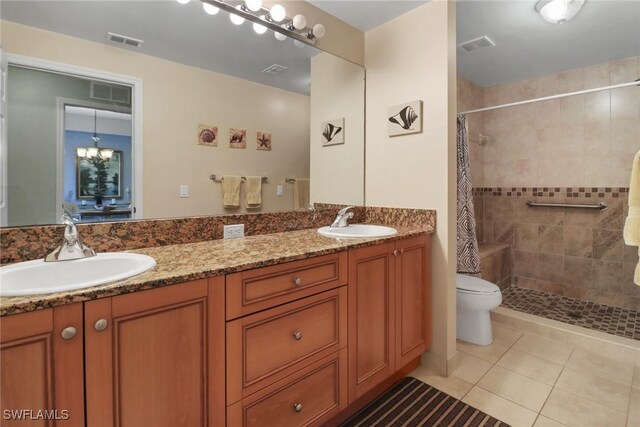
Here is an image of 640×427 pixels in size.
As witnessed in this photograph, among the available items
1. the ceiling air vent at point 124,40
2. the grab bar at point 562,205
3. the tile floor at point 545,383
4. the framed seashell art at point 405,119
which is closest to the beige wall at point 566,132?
the grab bar at point 562,205

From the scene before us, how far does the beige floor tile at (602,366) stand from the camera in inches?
71.7

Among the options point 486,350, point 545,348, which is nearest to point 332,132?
point 486,350

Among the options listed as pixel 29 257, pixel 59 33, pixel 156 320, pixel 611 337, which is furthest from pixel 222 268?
pixel 611 337

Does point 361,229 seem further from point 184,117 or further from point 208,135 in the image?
point 184,117

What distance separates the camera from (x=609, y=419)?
1.49 m

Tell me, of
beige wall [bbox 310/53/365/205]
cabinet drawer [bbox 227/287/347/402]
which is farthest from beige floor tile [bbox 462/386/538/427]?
beige wall [bbox 310/53/365/205]

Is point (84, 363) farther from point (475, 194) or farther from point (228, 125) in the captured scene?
point (475, 194)

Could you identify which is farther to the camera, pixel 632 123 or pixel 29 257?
pixel 632 123

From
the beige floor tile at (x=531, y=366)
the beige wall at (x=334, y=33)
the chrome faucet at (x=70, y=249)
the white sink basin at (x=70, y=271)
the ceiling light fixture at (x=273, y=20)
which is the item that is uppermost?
the beige wall at (x=334, y=33)

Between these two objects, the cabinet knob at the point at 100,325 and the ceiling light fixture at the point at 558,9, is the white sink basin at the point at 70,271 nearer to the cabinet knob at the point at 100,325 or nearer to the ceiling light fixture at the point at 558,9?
the cabinet knob at the point at 100,325

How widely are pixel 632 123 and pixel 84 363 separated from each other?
13.1ft

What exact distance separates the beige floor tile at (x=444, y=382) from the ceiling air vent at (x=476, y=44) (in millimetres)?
2377

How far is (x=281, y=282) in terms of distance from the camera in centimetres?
117

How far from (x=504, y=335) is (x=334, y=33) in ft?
8.01
